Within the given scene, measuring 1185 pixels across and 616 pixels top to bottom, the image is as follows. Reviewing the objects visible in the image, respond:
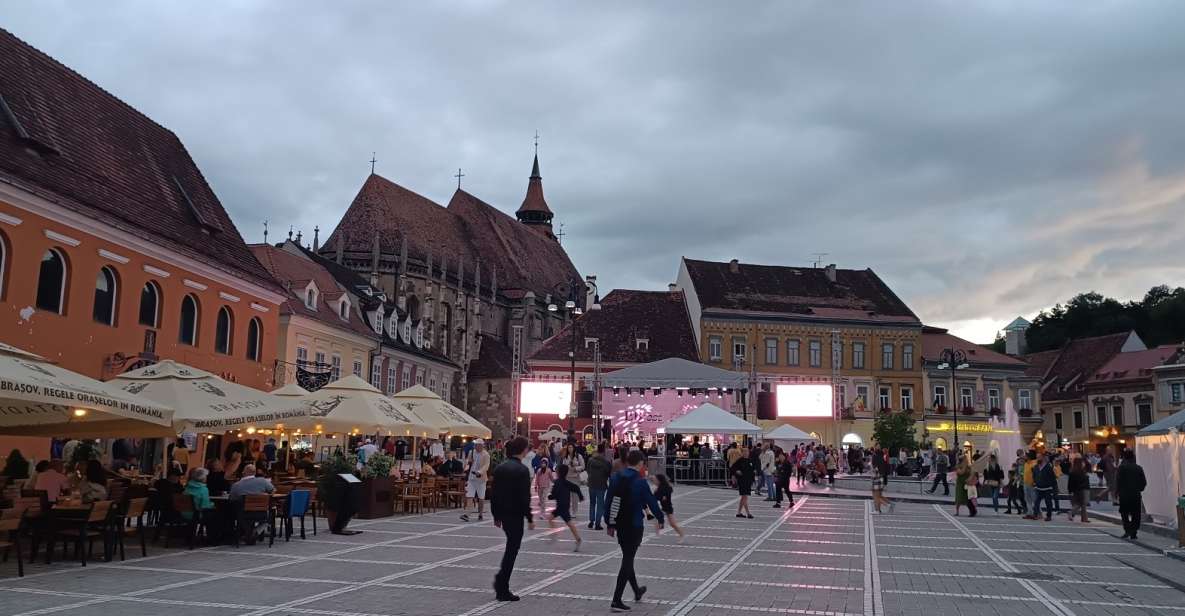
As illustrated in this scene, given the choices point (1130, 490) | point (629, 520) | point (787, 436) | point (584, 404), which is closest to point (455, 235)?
point (584, 404)

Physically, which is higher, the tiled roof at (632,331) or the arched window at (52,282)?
the tiled roof at (632,331)

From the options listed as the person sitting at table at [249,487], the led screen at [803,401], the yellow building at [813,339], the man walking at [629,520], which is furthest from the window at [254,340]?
the yellow building at [813,339]

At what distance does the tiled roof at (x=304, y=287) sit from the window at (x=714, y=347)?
21945 mm

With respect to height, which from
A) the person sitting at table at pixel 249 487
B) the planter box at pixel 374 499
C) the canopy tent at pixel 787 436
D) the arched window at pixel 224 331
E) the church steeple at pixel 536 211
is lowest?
the planter box at pixel 374 499

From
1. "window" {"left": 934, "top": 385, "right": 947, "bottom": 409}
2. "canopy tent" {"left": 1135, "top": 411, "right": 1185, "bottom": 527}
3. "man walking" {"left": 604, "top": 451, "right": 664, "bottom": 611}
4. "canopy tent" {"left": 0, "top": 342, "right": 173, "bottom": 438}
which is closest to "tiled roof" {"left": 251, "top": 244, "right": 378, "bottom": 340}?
"canopy tent" {"left": 0, "top": 342, "right": 173, "bottom": 438}

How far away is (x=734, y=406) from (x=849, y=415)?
307 inches

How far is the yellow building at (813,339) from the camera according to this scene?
58406mm

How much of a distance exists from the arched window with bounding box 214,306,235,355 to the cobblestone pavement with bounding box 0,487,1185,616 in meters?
12.1

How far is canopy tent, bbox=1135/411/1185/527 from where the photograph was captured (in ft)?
63.3

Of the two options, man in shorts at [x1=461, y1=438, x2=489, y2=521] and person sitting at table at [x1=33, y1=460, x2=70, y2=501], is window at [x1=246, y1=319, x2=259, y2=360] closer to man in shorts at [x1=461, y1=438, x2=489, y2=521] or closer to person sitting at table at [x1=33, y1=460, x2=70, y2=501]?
man in shorts at [x1=461, y1=438, x2=489, y2=521]

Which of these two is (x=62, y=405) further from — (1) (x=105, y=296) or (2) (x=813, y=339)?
(2) (x=813, y=339)

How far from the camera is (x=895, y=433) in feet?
174

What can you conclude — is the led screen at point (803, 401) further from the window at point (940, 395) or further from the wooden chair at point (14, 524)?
the wooden chair at point (14, 524)

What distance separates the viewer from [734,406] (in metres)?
56.7
